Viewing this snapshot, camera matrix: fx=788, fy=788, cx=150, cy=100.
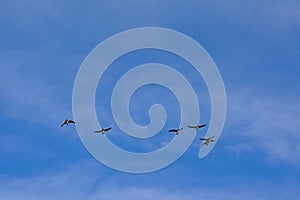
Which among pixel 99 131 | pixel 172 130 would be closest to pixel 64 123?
pixel 99 131

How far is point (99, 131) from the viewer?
111688 millimetres

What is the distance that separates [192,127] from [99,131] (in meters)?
13.5

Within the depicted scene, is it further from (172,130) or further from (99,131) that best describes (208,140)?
(99,131)

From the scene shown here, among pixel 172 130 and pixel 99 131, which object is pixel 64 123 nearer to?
pixel 99 131

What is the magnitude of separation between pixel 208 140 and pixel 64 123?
68.3ft

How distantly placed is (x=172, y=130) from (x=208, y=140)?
5474 mm

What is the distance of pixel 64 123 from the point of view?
110062mm

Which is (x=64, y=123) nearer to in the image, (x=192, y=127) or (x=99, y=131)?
(x=99, y=131)

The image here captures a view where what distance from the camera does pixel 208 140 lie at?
373ft

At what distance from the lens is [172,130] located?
112750mm

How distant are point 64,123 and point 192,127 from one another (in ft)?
60.7

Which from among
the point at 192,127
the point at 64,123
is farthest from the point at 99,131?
the point at 192,127

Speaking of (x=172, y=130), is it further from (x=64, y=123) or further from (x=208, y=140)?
(x=64, y=123)

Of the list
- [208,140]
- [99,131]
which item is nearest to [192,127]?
[208,140]
